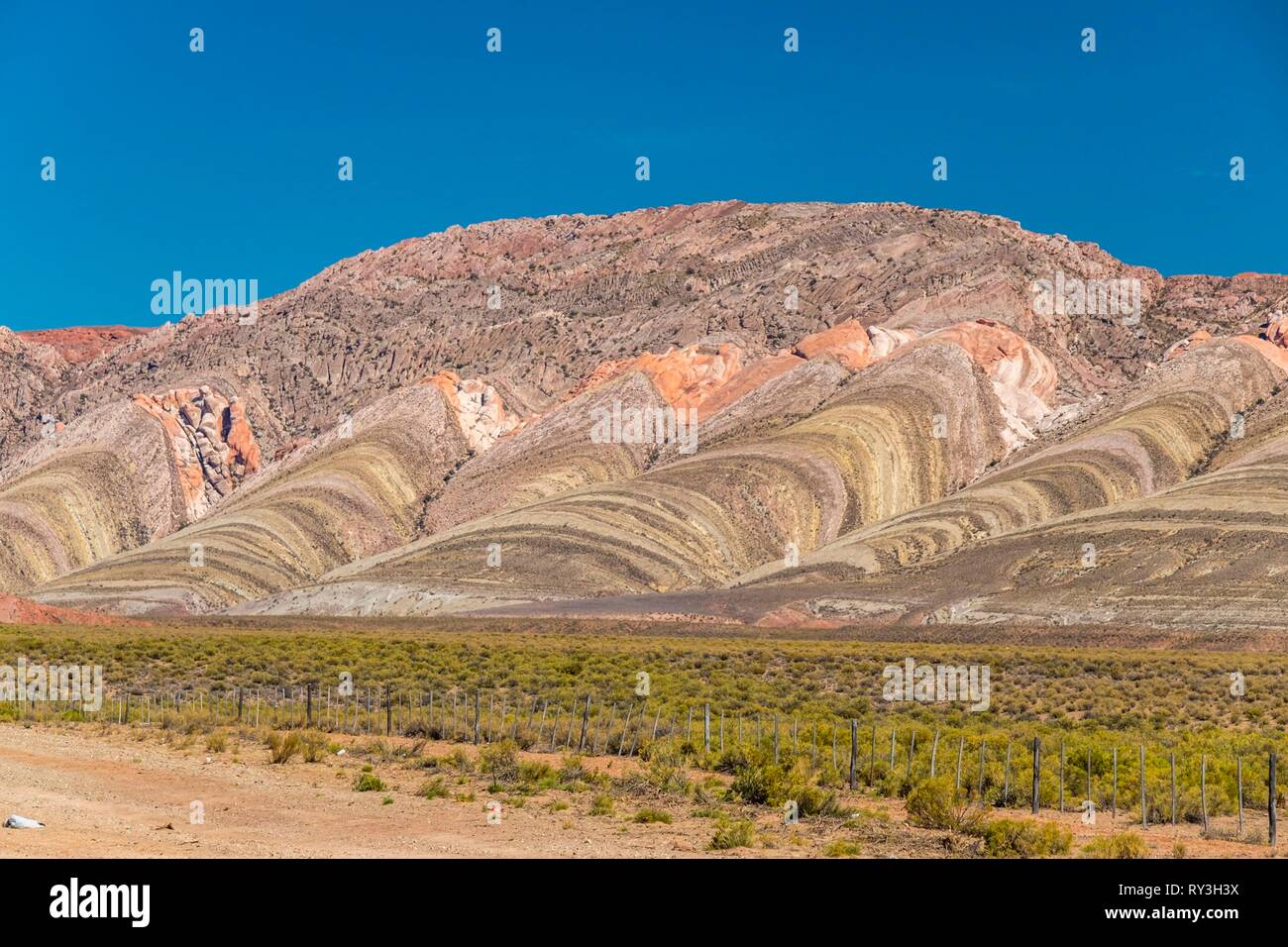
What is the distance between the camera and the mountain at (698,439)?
87.0 meters

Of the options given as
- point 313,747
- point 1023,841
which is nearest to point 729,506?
point 313,747

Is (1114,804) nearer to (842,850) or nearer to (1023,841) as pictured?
(1023,841)

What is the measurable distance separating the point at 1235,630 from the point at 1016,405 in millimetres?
48460

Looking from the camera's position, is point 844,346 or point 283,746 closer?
point 283,746

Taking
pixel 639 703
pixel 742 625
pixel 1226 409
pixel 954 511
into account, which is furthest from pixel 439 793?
pixel 1226 409

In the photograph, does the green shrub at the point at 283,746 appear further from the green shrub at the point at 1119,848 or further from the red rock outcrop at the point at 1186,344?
the red rock outcrop at the point at 1186,344

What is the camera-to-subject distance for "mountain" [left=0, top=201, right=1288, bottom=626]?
8700 cm

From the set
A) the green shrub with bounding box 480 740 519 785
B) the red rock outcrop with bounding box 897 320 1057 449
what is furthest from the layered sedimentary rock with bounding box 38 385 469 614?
the green shrub with bounding box 480 740 519 785

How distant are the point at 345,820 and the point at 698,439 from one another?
96829 mm

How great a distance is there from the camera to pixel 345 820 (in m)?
19.2

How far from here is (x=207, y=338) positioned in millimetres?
150500

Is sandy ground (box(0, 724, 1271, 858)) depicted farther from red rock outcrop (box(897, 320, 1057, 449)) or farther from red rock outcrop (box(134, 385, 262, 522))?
red rock outcrop (box(134, 385, 262, 522))

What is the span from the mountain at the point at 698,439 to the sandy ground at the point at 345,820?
186 ft

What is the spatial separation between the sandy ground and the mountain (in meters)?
56.8
